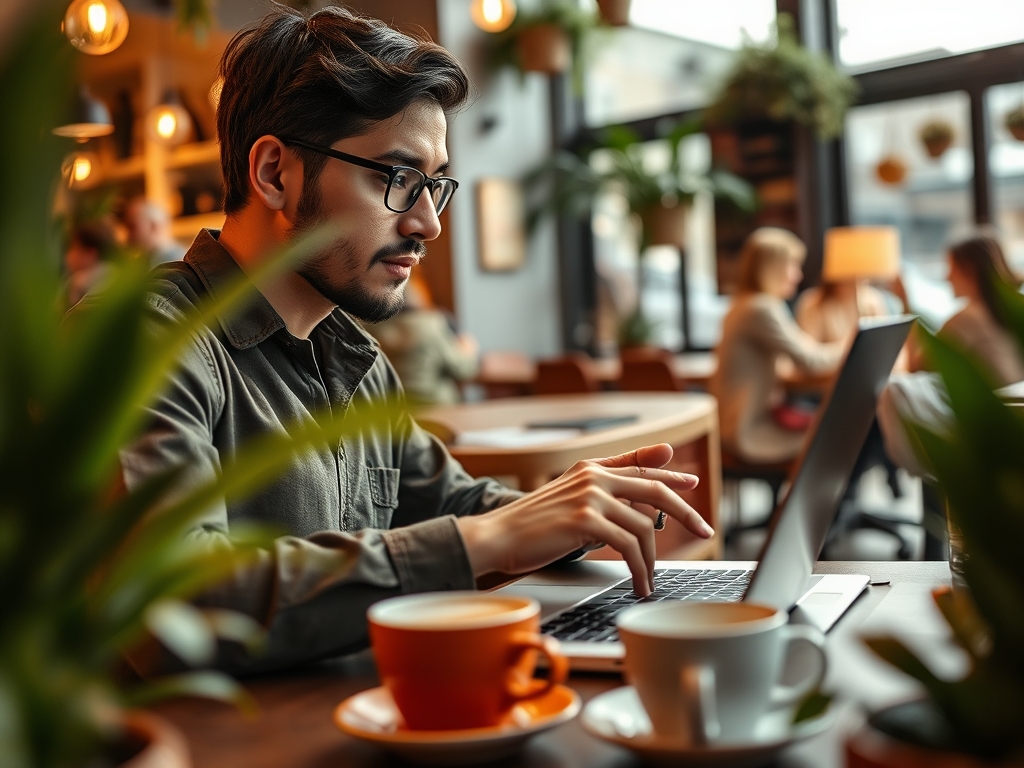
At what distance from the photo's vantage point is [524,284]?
802 cm

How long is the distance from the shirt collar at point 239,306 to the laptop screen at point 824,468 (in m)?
0.72

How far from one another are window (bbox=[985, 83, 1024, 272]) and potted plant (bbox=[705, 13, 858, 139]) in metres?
0.84

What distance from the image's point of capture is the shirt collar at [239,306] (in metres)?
1.33

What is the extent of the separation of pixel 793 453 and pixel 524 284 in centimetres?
374

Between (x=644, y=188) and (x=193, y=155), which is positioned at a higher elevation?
(x=193, y=155)

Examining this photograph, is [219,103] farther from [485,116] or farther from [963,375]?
[485,116]

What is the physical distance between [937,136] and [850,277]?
115 centimetres

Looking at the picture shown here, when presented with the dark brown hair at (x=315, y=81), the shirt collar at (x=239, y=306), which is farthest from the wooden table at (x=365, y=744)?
the dark brown hair at (x=315, y=81)

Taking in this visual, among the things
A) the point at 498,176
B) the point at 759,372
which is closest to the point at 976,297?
the point at 759,372

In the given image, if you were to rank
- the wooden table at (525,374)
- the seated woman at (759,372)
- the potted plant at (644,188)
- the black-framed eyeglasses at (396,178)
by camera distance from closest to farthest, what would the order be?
1. the black-framed eyeglasses at (396,178)
2. the seated woman at (759,372)
3. the wooden table at (525,374)
4. the potted plant at (644,188)

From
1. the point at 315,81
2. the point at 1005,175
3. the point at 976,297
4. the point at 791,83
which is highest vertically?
the point at 791,83

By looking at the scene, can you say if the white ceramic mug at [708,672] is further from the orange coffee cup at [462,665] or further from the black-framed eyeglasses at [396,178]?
the black-framed eyeglasses at [396,178]

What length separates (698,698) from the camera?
575 mm

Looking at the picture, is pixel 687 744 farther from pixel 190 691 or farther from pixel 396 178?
pixel 396 178
